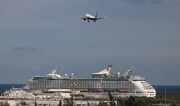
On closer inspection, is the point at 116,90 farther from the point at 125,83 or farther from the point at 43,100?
the point at 43,100

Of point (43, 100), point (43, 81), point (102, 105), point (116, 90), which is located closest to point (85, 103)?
point (43, 100)

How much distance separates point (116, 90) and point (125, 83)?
3135 mm

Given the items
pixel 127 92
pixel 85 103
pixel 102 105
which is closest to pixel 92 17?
pixel 102 105

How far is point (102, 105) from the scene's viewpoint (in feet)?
330

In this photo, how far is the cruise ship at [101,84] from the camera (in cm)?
14812

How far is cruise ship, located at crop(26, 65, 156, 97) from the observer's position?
486 feet

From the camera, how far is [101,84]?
152000 millimetres

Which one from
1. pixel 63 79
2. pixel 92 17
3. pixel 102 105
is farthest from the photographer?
pixel 63 79

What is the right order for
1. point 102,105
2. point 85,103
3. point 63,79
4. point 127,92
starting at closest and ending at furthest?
point 102,105, point 85,103, point 127,92, point 63,79

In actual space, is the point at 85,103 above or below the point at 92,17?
below

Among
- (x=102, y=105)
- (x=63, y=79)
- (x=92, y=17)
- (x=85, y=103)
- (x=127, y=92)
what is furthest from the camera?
(x=63, y=79)

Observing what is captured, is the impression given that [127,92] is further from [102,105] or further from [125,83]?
[102,105]

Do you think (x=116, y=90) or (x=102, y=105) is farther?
(x=116, y=90)

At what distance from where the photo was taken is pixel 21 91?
151625mm
